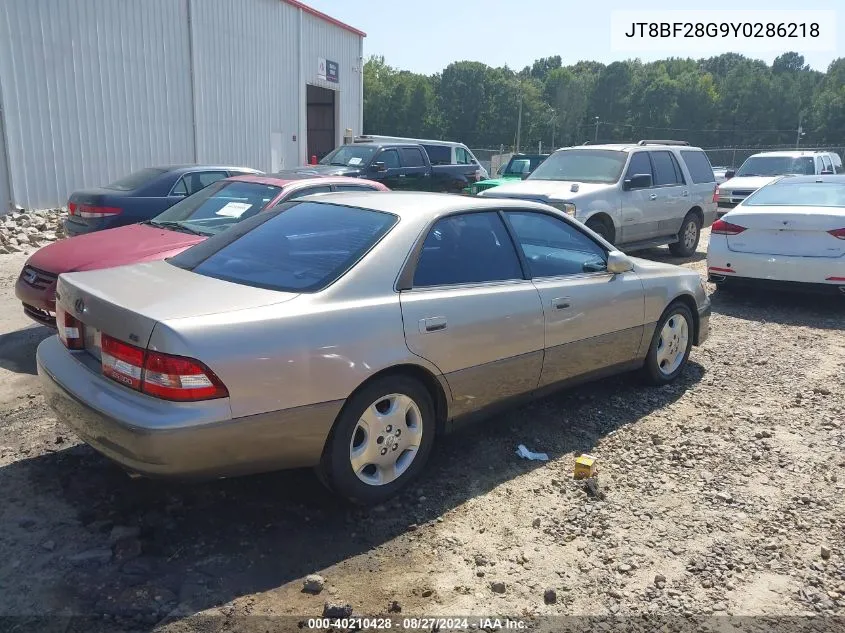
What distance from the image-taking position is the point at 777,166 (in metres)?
17.4

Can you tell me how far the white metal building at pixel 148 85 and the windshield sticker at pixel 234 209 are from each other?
332 inches

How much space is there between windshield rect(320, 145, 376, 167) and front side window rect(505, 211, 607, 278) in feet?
28.7

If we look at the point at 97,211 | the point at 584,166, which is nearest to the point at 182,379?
the point at 97,211

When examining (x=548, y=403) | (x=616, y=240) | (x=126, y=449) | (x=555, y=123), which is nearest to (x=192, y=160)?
(x=616, y=240)

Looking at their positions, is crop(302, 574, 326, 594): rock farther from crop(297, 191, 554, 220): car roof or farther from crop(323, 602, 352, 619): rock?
crop(297, 191, 554, 220): car roof

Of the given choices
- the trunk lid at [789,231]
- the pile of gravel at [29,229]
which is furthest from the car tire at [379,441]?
the pile of gravel at [29,229]

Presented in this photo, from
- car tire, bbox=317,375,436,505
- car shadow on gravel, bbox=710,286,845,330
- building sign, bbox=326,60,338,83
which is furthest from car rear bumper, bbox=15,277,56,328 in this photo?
building sign, bbox=326,60,338,83

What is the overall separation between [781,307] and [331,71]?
17900 mm

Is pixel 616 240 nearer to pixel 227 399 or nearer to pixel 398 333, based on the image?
pixel 398 333

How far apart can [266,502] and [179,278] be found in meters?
1.27

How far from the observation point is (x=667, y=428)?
15.7ft

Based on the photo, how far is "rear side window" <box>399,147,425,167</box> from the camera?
1405cm

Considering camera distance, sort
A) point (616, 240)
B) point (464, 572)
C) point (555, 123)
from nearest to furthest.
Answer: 1. point (464, 572)
2. point (616, 240)
3. point (555, 123)

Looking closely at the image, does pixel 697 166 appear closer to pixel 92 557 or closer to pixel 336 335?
pixel 336 335
